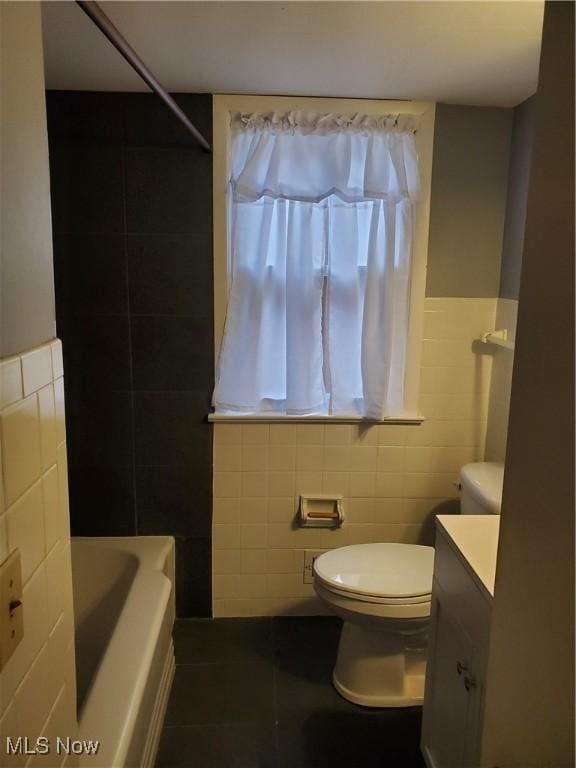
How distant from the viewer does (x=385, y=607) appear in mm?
1902

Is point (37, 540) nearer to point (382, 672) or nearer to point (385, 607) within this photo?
point (385, 607)

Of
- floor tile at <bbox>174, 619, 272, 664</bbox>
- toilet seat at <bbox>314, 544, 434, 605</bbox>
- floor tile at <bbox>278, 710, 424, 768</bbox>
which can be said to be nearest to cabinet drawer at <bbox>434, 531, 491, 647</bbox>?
toilet seat at <bbox>314, 544, 434, 605</bbox>

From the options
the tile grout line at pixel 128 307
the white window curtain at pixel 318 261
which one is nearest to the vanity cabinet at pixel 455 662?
the white window curtain at pixel 318 261

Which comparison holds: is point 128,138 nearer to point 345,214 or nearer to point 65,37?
point 65,37

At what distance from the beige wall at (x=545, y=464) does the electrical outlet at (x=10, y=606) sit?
2.30 ft

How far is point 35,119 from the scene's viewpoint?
823 millimetres

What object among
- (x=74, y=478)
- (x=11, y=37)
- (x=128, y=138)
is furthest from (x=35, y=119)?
(x=74, y=478)

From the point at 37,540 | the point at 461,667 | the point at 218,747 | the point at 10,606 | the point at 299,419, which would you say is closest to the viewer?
the point at 10,606

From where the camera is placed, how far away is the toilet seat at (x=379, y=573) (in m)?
1.91

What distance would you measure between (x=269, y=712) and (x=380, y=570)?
0.63m

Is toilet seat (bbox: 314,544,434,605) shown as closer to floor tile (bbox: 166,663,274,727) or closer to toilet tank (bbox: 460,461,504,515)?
toilet tank (bbox: 460,461,504,515)

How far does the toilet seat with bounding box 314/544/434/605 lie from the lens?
6.28 feet

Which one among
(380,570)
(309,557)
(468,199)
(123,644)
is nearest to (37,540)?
(123,644)

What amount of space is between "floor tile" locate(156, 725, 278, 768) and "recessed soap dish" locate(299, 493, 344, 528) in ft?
2.65
